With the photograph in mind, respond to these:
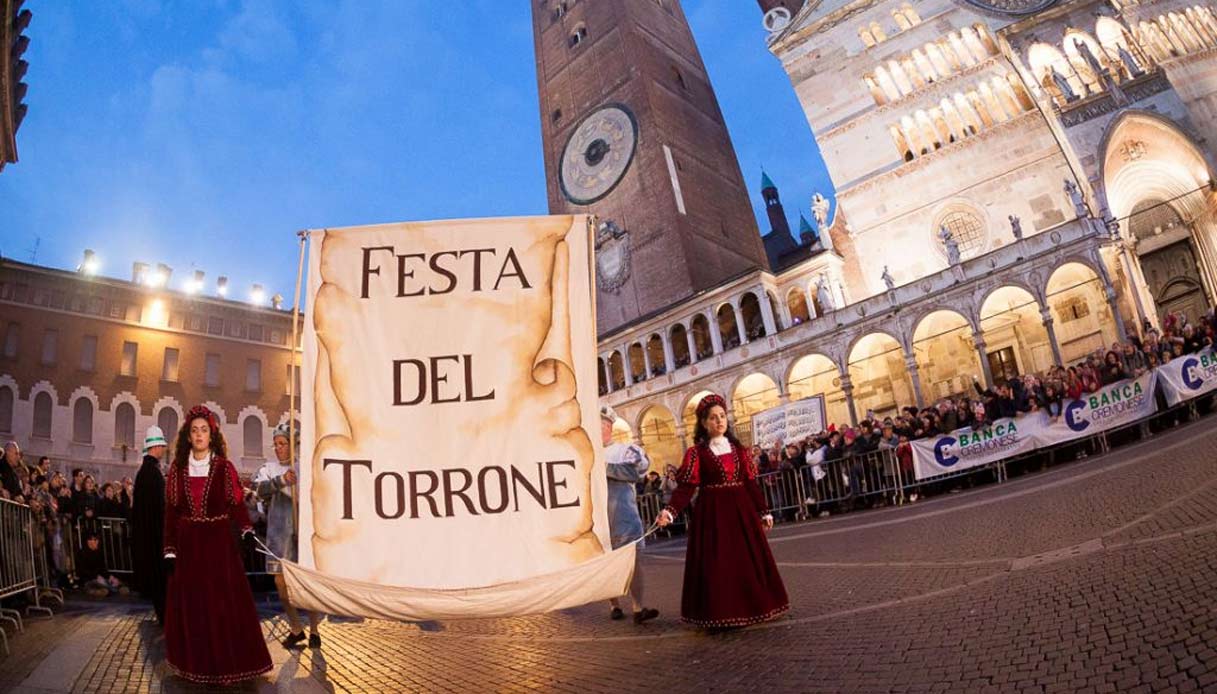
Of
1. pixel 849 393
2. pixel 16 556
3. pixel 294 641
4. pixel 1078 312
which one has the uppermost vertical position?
pixel 1078 312

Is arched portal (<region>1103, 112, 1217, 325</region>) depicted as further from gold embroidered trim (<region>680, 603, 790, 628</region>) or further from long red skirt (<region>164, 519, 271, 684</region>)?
long red skirt (<region>164, 519, 271, 684</region>)

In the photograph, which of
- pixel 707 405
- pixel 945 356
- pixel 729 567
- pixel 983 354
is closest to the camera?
pixel 729 567

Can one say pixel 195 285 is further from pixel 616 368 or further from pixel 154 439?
pixel 154 439

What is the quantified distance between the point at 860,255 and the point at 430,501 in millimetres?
29035

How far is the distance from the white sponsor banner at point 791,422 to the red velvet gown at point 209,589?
19543mm

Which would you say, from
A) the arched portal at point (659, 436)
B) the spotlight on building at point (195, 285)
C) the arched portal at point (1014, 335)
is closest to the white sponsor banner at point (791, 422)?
the arched portal at point (1014, 335)

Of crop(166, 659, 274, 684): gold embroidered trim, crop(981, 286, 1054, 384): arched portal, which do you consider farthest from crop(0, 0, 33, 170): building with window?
crop(981, 286, 1054, 384): arched portal

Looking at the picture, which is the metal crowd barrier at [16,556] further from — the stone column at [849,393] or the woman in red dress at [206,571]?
the stone column at [849,393]

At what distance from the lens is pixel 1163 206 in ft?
82.2

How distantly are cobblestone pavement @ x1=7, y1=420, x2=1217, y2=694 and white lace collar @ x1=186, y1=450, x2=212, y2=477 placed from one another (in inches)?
52.1

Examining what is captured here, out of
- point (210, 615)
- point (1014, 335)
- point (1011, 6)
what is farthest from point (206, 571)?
point (1011, 6)

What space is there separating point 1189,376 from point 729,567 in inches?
529

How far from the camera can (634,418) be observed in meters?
33.2

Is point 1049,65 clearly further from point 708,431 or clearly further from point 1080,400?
point 708,431
